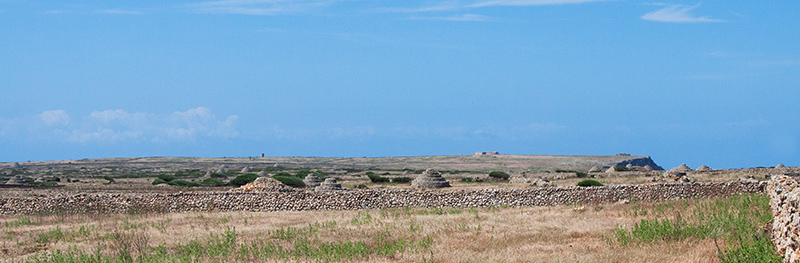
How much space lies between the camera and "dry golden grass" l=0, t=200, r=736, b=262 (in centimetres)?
1124

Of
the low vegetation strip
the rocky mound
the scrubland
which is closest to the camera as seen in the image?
the scrubland

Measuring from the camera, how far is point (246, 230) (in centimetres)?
1788

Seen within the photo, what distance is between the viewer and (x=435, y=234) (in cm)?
1500

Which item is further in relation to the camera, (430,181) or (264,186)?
(430,181)

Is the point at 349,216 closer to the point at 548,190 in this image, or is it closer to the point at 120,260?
the point at 548,190

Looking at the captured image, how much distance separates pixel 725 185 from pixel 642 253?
14921mm

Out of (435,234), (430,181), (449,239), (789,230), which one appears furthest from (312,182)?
(789,230)

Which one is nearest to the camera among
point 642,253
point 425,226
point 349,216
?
point 642,253

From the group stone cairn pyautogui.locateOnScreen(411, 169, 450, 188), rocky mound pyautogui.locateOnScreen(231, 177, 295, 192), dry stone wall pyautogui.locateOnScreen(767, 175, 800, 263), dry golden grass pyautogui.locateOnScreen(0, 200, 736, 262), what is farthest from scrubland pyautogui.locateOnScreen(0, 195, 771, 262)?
stone cairn pyautogui.locateOnScreen(411, 169, 450, 188)

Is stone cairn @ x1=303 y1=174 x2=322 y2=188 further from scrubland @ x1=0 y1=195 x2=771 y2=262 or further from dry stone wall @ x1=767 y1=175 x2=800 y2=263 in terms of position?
dry stone wall @ x1=767 y1=175 x2=800 y2=263

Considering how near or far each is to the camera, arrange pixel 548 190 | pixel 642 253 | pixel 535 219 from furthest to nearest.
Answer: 1. pixel 548 190
2. pixel 535 219
3. pixel 642 253

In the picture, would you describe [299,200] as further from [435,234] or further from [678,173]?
[678,173]

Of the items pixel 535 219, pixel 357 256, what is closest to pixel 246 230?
pixel 357 256

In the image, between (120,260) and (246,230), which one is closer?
(120,260)
